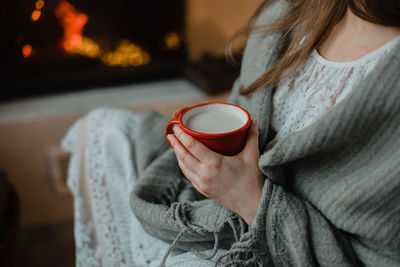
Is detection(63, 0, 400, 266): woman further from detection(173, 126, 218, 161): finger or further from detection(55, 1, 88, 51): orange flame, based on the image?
detection(55, 1, 88, 51): orange flame

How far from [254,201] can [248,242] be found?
60 mm

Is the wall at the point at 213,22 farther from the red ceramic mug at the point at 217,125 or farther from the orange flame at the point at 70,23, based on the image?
the red ceramic mug at the point at 217,125

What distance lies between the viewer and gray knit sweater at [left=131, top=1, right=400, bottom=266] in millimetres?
457

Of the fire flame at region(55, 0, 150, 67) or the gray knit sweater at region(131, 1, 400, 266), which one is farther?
the fire flame at region(55, 0, 150, 67)

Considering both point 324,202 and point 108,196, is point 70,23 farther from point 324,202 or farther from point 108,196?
point 324,202

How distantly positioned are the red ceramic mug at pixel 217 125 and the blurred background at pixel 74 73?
30.1 inches

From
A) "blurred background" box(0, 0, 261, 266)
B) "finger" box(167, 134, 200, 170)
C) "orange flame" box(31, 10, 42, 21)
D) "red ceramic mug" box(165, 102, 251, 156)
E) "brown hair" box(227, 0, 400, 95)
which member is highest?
"brown hair" box(227, 0, 400, 95)

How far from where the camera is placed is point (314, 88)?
1.92ft

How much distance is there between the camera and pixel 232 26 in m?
1.34

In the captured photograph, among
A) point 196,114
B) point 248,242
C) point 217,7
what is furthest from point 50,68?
point 248,242

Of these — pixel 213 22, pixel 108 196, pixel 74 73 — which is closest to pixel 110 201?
pixel 108 196

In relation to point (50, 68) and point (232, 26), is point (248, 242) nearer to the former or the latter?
point (232, 26)

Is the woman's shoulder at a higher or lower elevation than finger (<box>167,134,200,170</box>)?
higher

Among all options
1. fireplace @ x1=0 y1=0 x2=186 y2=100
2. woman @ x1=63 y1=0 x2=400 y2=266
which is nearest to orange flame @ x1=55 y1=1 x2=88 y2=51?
fireplace @ x1=0 y1=0 x2=186 y2=100
